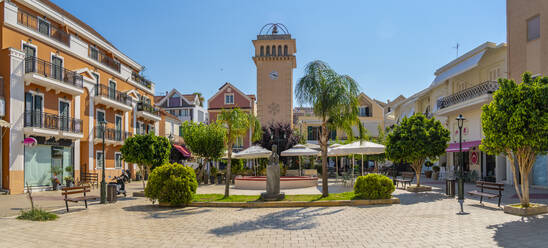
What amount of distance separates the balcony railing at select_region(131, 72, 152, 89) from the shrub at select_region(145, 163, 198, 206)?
23944mm

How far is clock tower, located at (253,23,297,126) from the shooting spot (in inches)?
1924

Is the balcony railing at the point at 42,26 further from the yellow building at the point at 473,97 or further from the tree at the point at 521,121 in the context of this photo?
the yellow building at the point at 473,97

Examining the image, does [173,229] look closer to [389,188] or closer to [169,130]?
[389,188]

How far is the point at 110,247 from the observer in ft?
25.3

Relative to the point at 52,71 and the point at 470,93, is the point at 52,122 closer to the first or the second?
the point at 52,71

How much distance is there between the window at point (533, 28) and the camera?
21.0 m

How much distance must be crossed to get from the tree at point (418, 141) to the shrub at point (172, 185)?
31.4 ft

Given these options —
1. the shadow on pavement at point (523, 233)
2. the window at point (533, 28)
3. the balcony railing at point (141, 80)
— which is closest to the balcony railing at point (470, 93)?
the window at point (533, 28)

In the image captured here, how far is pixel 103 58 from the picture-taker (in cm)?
3016

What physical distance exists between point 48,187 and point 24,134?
355 centimetres

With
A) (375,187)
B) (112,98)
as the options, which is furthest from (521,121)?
(112,98)

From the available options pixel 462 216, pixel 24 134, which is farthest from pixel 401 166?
pixel 24 134

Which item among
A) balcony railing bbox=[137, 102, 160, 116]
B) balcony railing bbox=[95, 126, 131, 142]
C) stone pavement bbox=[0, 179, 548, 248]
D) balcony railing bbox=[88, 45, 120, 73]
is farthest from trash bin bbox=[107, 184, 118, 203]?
balcony railing bbox=[137, 102, 160, 116]

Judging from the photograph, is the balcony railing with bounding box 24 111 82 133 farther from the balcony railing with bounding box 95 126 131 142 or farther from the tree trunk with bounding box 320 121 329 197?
the tree trunk with bounding box 320 121 329 197
